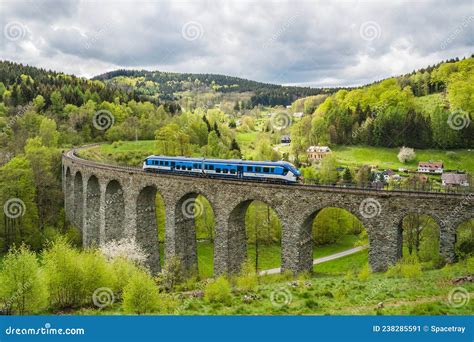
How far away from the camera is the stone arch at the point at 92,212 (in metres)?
55.7

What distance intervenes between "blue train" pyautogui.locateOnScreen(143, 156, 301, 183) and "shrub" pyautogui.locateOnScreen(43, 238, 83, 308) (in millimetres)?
17052

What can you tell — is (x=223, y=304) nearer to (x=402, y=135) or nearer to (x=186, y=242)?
(x=186, y=242)

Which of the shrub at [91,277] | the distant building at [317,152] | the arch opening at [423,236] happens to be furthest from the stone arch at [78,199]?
the distant building at [317,152]

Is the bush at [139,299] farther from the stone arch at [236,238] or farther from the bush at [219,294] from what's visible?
the stone arch at [236,238]

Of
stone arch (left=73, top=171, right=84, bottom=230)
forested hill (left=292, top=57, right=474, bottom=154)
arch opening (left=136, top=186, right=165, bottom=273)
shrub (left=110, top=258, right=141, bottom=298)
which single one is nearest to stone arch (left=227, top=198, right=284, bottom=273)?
shrub (left=110, top=258, right=141, bottom=298)

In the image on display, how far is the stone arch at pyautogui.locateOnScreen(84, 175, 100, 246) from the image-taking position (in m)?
55.7

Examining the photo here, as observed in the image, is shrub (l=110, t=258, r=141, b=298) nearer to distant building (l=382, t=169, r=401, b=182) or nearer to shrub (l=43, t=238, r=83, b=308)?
Result: shrub (l=43, t=238, r=83, b=308)

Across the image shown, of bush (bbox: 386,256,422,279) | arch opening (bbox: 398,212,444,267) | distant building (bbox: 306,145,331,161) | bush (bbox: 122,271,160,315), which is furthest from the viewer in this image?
distant building (bbox: 306,145,331,161)

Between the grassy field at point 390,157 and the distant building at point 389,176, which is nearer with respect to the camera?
the distant building at point 389,176

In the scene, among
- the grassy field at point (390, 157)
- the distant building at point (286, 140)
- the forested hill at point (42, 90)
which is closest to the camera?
the grassy field at point (390, 157)

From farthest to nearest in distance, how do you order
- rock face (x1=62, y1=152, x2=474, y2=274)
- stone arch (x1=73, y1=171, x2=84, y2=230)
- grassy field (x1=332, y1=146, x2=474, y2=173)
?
grassy field (x1=332, y1=146, x2=474, y2=173) → stone arch (x1=73, y1=171, x2=84, y2=230) → rock face (x1=62, y1=152, x2=474, y2=274)

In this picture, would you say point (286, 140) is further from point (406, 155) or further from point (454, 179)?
point (454, 179)

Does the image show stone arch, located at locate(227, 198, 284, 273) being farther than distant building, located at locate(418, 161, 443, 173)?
No

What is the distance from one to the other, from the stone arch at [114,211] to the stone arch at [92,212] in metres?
5.42
